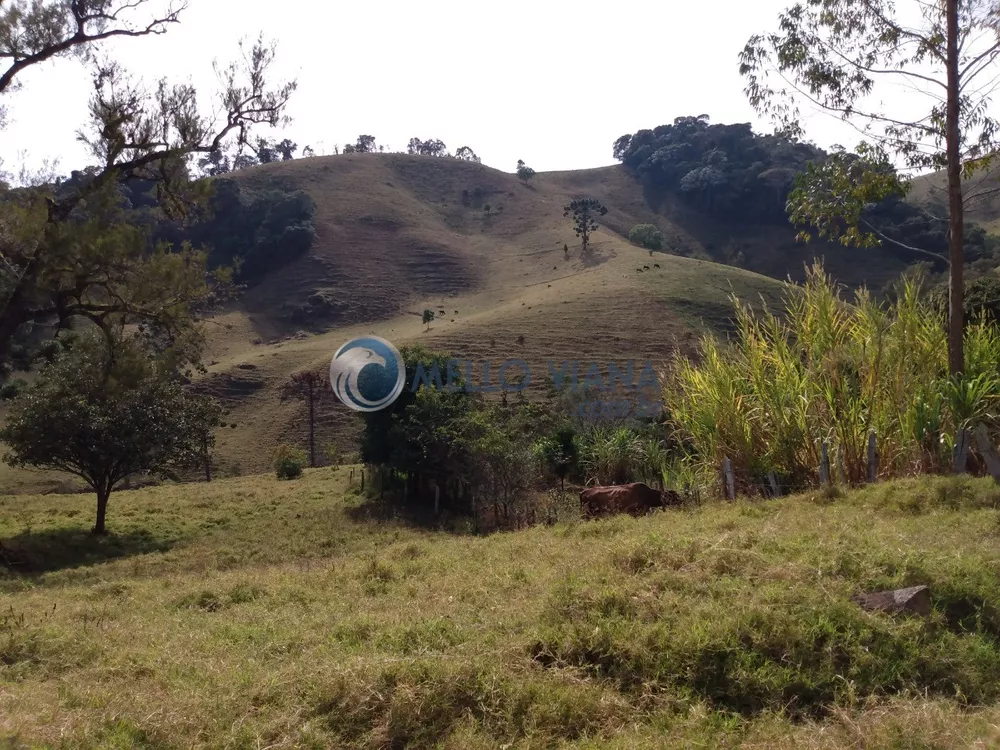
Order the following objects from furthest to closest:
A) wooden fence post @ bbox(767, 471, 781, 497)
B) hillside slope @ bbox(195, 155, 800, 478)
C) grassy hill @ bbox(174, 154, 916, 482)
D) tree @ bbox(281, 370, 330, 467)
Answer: grassy hill @ bbox(174, 154, 916, 482), hillside slope @ bbox(195, 155, 800, 478), tree @ bbox(281, 370, 330, 467), wooden fence post @ bbox(767, 471, 781, 497)

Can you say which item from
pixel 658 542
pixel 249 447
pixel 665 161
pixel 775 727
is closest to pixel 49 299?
pixel 658 542

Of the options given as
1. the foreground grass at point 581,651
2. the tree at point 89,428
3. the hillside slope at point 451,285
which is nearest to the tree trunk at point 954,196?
the foreground grass at point 581,651

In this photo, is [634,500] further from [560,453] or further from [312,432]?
[312,432]

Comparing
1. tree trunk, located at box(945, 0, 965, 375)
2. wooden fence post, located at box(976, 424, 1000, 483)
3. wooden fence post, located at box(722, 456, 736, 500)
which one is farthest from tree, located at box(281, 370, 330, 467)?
wooden fence post, located at box(976, 424, 1000, 483)

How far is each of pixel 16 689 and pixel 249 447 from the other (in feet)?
106

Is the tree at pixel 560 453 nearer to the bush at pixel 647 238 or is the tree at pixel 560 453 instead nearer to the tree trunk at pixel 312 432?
the tree trunk at pixel 312 432

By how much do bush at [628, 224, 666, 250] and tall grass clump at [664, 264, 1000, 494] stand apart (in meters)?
58.4

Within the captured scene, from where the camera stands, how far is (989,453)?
7.61 metres

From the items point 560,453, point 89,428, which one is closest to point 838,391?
point 560,453

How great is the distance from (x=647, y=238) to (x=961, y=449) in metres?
64.2

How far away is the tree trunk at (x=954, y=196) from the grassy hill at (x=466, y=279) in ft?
49.9

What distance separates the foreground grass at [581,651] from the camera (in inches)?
144

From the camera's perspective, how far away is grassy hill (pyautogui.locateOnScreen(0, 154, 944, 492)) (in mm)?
39719

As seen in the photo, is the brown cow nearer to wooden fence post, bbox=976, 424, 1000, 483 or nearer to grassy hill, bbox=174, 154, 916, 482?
wooden fence post, bbox=976, 424, 1000, 483
